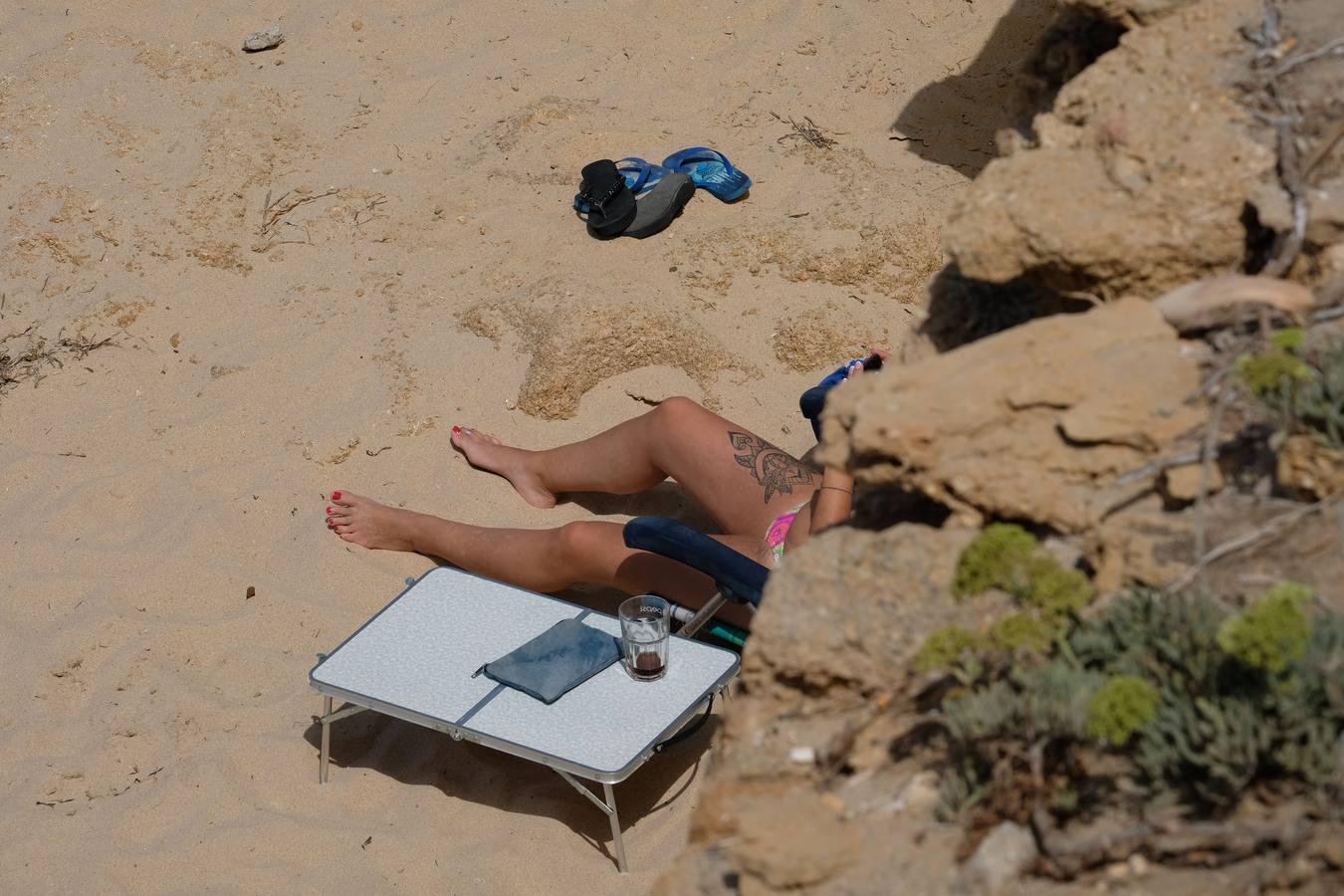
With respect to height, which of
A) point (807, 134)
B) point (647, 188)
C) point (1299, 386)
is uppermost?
point (1299, 386)

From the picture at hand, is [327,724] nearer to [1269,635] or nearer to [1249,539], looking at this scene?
[1249,539]

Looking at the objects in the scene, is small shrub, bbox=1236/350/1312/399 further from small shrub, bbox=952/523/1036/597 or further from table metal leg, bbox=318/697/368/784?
table metal leg, bbox=318/697/368/784

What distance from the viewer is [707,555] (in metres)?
3.52

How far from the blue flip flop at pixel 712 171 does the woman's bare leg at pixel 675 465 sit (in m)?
1.57

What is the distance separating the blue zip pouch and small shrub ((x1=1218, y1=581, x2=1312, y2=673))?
216 centimetres

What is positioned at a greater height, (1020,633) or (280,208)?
→ (1020,633)

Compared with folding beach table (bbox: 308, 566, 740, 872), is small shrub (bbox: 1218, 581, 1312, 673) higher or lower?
higher

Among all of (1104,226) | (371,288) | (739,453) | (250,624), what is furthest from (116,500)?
(1104,226)

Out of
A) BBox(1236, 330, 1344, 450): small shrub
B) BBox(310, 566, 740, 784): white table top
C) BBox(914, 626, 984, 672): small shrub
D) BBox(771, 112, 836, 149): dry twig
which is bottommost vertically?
BBox(310, 566, 740, 784): white table top

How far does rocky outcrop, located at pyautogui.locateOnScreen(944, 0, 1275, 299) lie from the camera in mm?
2299

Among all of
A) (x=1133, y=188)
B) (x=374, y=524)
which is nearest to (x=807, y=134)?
(x=374, y=524)

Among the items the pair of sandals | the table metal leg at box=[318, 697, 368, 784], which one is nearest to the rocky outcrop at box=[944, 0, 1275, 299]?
the table metal leg at box=[318, 697, 368, 784]

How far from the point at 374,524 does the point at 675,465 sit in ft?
3.46

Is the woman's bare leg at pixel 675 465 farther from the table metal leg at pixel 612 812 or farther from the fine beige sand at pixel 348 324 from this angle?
the table metal leg at pixel 612 812
